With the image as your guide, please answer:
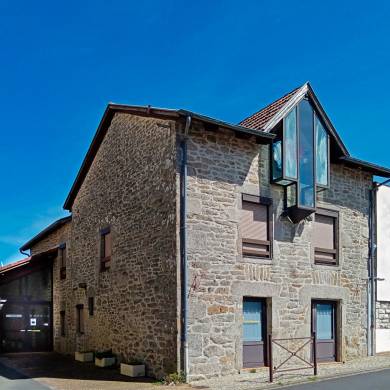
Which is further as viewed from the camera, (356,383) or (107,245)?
(107,245)

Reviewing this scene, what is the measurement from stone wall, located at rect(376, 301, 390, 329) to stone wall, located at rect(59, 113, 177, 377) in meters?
7.46

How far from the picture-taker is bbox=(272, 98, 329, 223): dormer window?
Result: 41.9 ft

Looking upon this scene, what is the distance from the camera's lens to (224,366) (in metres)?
11.2

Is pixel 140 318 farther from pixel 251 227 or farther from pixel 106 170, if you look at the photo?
pixel 106 170

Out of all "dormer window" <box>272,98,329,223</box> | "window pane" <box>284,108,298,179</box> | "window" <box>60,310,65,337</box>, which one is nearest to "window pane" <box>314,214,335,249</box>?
"dormer window" <box>272,98,329,223</box>

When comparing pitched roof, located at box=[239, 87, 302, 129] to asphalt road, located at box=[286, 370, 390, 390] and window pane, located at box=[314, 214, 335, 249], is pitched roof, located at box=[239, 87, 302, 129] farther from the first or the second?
asphalt road, located at box=[286, 370, 390, 390]

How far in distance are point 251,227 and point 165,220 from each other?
7.32 feet

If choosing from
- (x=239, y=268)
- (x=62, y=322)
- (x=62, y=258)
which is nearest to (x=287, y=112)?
(x=239, y=268)

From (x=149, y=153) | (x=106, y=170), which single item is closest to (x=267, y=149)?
(x=149, y=153)

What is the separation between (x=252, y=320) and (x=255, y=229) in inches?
87.1

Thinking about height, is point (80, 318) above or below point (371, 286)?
below

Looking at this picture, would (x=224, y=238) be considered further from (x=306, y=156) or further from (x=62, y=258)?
(x=62, y=258)

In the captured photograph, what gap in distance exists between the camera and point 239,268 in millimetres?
11812

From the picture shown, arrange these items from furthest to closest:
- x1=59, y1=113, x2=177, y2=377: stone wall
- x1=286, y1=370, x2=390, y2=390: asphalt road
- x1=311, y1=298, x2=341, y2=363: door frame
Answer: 1. x1=311, y1=298, x2=341, y2=363: door frame
2. x1=59, y1=113, x2=177, y2=377: stone wall
3. x1=286, y1=370, x2=390, y2=390: asphalt road
